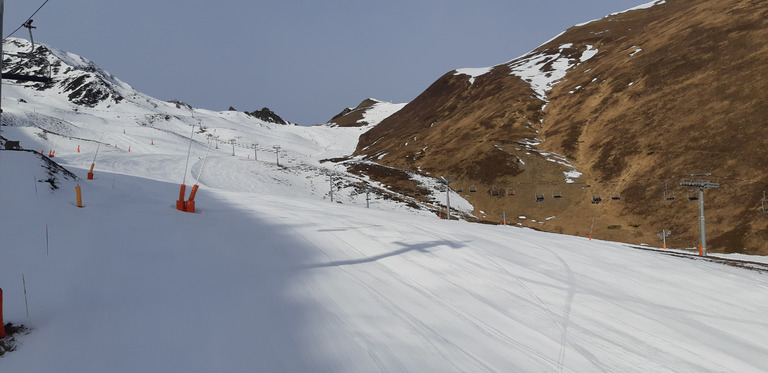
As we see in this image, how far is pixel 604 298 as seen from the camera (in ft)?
23.5

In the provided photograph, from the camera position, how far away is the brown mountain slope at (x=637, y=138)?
45.3 metres

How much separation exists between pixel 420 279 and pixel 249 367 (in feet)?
13.0

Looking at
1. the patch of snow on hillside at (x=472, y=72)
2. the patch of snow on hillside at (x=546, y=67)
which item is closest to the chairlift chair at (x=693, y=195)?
the patch of snow on hillside at (x=546, y=67)

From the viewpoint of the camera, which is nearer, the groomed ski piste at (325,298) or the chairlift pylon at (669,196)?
the groomed ski piste at (325,298)

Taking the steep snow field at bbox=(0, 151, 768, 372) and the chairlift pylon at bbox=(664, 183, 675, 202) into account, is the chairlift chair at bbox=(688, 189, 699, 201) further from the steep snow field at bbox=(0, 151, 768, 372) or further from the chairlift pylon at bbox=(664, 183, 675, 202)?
the steep snow field at bbox=(0, 151, 768, 372)

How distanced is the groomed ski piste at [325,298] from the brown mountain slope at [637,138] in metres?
42.0

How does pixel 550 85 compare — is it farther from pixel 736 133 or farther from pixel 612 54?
pixel 736 133

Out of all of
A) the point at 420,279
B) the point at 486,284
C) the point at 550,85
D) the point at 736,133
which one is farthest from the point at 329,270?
the point at 550,85

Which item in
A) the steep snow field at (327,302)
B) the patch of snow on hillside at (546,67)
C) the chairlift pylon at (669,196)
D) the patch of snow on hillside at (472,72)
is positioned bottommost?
the steep snow field at (327,302)

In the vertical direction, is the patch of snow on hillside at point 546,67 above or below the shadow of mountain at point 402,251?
above

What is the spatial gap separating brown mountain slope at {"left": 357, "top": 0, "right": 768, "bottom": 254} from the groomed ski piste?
138 feet

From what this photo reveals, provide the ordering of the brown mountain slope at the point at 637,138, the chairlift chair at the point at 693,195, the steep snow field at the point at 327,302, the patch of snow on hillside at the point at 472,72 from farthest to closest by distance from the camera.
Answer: the patch of snow on hillside at the point at 472,72 < the brown mountain slope at the point at 637,138 < the chairlift chair at the point at 693,195 < the steep snow field at the point at 327,302

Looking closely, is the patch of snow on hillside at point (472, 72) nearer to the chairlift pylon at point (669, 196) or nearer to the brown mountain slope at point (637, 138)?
the brown mountain slope at point (637, 138)

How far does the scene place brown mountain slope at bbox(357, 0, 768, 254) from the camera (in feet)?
149
